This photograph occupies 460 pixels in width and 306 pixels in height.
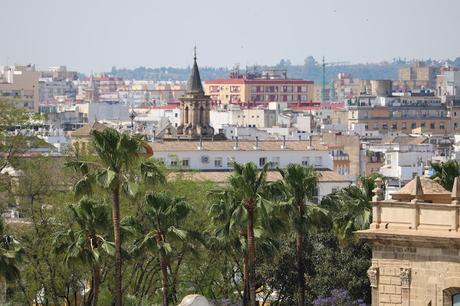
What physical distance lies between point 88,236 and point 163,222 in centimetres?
A: 275

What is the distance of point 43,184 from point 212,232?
6.99 metres

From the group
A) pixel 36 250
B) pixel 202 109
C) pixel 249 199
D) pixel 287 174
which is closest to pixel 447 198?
pixel 249 199

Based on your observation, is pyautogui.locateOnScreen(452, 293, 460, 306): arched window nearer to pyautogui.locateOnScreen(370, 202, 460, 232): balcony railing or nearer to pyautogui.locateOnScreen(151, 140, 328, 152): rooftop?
pyautogui.locateOnScreen(370, 202, 460, 232): balcony railing

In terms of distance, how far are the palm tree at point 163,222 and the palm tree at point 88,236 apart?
1685 millimetres

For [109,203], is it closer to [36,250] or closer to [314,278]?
[36,250]

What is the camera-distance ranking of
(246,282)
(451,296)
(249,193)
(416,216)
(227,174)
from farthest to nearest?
1. (227,174)
2. (246,282)
3. (249,193)
4. (416,216)
5. (451,296)

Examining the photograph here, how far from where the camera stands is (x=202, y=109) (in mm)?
160125

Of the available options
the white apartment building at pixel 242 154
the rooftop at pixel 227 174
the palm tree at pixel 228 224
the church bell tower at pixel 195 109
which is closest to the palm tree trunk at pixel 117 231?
the palm tree at pixel 228 224

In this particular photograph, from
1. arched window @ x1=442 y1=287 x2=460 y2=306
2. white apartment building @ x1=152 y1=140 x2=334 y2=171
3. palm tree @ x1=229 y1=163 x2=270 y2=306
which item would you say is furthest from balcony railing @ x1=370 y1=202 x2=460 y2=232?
white apartment building @ x1=152 y1=140 x2=334 y2=171

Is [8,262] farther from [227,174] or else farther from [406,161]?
[406,161]

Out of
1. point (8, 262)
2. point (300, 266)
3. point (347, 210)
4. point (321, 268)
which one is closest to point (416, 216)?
point (8, 262)

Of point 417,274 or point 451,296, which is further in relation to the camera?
point 417,274

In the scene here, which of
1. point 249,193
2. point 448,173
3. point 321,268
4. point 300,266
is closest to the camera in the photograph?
point 249,193

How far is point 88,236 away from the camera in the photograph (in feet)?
167
